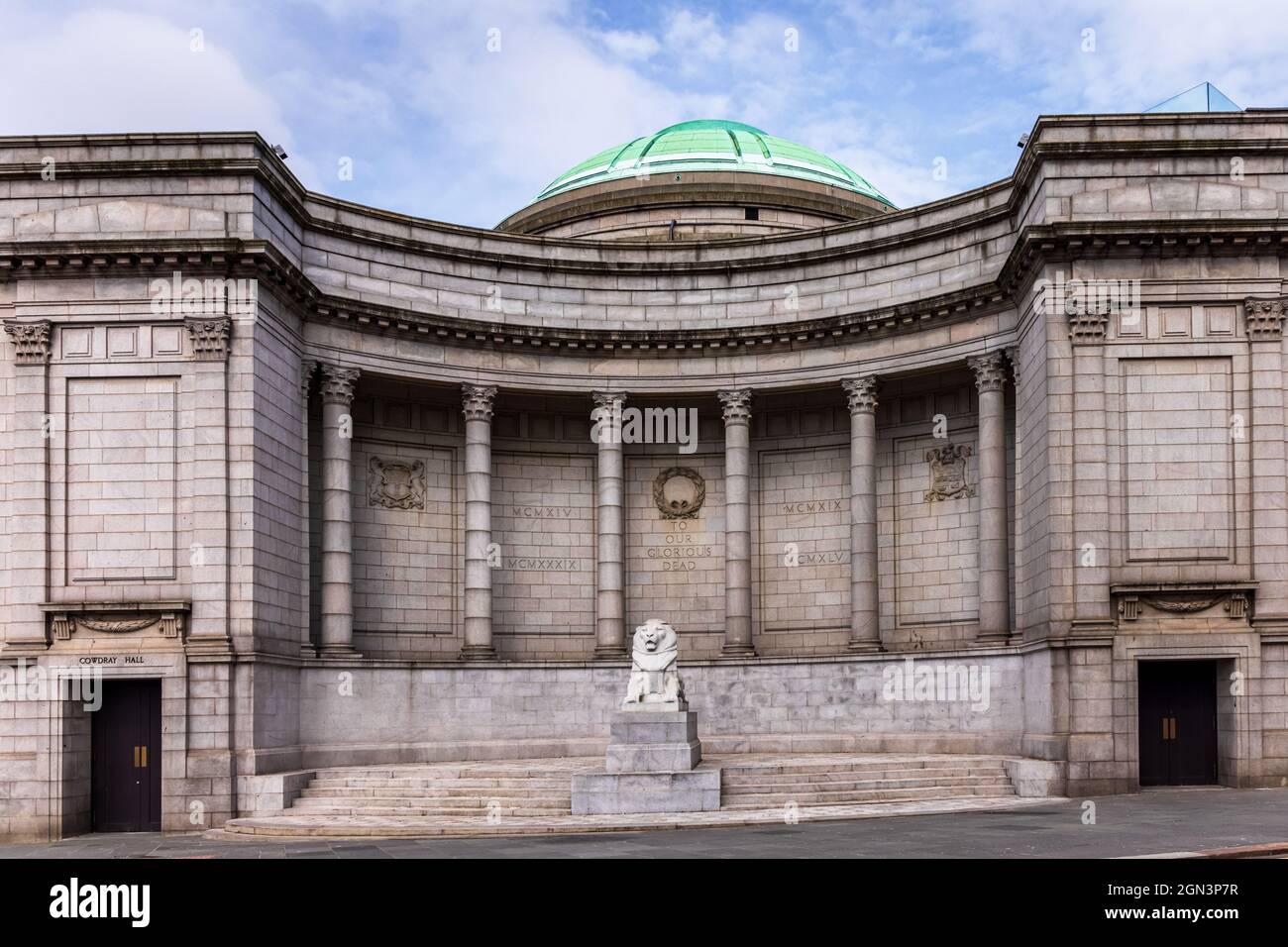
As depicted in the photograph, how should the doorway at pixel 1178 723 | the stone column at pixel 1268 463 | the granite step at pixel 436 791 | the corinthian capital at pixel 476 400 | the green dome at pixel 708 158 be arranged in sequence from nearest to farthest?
the granite step at pixel 436 791 → the stone column at pixel 1268 463 → the doorway at pixel 1178 723 → the corinthian capital at pixel 476 400 → the green dome at pixel 708 158

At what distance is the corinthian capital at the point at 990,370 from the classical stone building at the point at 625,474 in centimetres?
11

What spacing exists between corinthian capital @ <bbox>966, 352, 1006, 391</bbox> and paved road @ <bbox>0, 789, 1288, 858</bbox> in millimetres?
13673

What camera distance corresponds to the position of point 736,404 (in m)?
46.8

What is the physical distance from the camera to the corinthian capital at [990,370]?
42.2 m

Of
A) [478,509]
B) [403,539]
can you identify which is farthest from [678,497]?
[403,539]

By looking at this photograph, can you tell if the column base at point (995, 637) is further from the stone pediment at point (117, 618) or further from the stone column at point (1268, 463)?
the stone pediment at point (117, 618)

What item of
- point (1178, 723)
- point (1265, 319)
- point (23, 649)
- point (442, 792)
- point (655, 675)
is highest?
point (1265, 319)

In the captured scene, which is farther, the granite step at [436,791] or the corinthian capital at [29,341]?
the corinthian capital at [29,341]

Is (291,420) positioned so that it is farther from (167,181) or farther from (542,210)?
(542,210)

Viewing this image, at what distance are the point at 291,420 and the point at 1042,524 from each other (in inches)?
832

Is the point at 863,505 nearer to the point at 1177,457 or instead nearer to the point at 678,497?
the point at 678,497

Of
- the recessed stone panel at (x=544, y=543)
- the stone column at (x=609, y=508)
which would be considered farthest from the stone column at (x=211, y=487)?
the stone column at (x=609, y=508)

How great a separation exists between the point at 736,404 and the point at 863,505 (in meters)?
5.41

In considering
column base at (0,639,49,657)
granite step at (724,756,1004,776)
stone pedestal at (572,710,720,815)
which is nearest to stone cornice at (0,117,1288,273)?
column base at (0,639,49,657)
